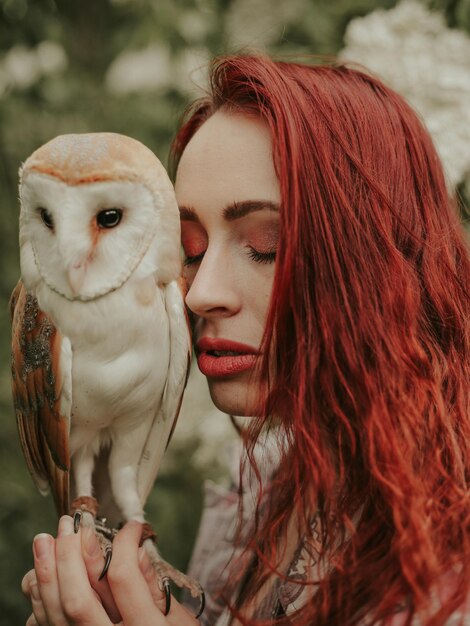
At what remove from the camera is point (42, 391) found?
1.10 metres

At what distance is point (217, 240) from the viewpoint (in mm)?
1118

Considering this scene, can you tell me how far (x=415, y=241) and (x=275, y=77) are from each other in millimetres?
353

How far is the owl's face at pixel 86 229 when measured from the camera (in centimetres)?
98

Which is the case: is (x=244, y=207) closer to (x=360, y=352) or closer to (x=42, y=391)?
(x=360, y=352)

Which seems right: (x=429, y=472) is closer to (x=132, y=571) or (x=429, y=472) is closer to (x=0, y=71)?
(x=132, y=571)

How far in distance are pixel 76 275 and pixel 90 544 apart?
0.44 meters

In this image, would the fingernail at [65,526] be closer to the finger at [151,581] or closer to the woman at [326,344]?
the woman at [326,344]

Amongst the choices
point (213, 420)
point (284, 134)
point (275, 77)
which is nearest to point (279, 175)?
point (284, 134)

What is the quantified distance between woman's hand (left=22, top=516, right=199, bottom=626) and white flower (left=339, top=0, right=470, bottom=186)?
1006mm

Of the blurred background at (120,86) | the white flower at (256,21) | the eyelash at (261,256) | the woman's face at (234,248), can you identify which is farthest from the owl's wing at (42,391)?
the white flower at (256,21)

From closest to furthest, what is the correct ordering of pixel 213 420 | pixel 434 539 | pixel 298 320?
pixel 434 539
pixel 298 320
pixel 213 420

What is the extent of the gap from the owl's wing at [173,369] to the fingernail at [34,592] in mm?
280

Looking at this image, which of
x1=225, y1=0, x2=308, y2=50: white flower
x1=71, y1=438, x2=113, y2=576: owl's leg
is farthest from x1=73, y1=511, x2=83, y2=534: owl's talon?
x1=225, y1=0, x2=308, y2=50: white flower

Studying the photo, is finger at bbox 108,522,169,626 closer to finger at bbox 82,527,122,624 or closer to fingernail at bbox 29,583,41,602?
finger at bbox 82,527,122,624
